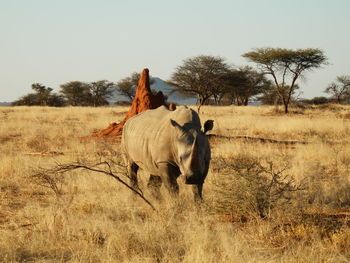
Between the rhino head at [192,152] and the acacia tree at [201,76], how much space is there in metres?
29.6

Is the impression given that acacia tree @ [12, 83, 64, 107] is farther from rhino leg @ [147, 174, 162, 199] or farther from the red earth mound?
rhino leg @ [147, 174, 162, 199]

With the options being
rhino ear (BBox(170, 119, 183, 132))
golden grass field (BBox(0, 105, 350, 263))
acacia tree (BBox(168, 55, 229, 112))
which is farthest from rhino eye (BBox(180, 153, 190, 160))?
acacia tree (BBox(168, 55, 229, 112))

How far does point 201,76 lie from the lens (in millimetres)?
36031

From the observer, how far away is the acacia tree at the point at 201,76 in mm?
35938

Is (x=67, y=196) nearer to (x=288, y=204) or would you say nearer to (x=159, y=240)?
(x=159, y=240)

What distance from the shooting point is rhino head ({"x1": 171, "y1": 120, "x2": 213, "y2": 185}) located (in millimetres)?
5203

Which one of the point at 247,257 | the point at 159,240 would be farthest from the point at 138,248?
the point at 247,257

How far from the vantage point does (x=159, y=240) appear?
452 cm

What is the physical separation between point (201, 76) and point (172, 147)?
101ft

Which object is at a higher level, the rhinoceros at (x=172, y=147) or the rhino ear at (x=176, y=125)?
the rhino ear at (x=176, y=125)

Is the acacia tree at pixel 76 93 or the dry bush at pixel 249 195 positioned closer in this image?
the dry bush at pixel 249 195

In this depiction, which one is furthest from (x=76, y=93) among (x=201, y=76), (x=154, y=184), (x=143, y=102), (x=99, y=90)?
(x=154, y=184)

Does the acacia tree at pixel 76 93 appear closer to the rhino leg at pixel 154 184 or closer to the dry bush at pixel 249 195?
the rhino leg at pixel 154 184

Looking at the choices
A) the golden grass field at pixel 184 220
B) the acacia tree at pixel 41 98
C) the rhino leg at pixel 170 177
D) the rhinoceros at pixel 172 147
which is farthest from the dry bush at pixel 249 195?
the acacia tree at pixel 41 98
